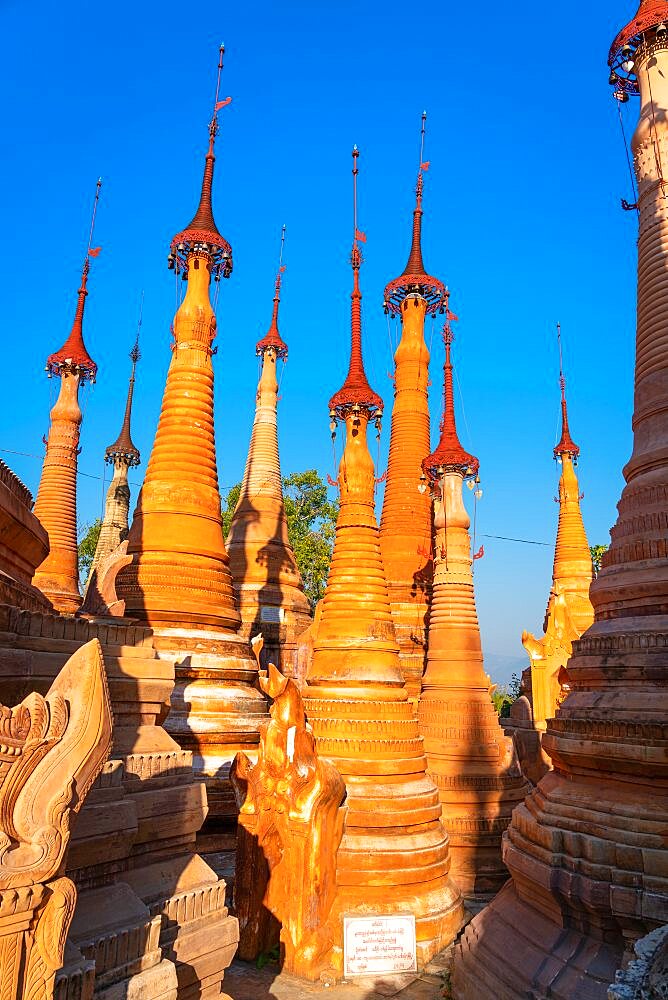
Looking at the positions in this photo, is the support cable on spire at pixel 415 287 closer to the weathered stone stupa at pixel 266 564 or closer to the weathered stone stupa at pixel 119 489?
the weathered stone stupa at pixel 266 564

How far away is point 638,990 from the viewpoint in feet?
12.0

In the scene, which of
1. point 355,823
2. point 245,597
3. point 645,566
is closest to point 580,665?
point 645,566

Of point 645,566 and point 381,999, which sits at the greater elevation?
point 645,566

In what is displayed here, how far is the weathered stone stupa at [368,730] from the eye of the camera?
891 cm

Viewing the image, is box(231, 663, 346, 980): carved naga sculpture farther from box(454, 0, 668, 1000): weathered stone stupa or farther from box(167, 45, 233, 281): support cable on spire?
box(167, 45, 233, 281): support cable on spire

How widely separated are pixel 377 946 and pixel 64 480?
17.1m

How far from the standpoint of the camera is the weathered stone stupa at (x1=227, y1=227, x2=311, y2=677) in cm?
2195

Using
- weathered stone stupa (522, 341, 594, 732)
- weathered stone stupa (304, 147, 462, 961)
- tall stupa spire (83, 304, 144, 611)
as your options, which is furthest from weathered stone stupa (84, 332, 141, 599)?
weathered stone stupa (304, 147, 462, 961)

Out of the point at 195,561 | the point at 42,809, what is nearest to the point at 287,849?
the point at 42,809

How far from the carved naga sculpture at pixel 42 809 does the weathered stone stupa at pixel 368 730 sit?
603 centimetres

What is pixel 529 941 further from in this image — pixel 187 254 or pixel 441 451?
pixel 187 254

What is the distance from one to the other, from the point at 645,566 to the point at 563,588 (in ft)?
55.1

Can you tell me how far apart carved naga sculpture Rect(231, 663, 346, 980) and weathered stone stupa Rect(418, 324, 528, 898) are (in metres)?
4.66

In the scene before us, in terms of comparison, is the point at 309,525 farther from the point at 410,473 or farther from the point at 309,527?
the point at 410,473
